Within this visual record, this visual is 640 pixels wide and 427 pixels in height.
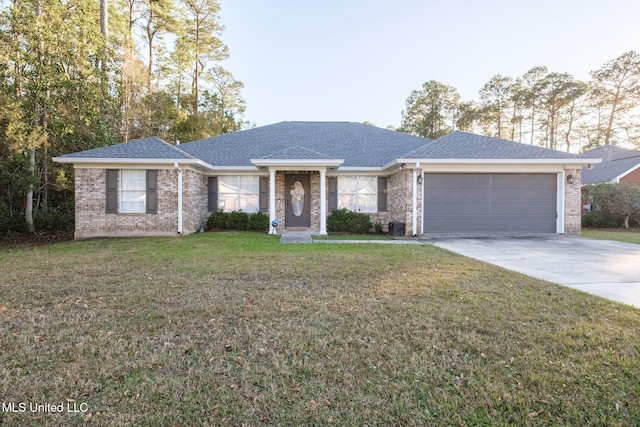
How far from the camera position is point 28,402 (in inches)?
85.3

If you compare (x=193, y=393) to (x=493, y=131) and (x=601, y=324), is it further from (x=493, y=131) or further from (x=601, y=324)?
(x=493, y=131)

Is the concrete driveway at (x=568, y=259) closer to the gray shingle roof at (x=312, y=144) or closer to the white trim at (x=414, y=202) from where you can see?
the white trim at (x=414, y=202)

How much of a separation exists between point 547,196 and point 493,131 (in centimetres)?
2087

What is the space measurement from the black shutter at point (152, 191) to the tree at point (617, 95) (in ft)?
106

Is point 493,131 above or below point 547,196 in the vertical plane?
above

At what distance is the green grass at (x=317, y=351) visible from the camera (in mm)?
2111

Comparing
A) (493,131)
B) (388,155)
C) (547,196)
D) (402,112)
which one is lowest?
(547,196)

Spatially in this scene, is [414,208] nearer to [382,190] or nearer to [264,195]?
[382,190]

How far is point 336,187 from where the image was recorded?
44.1 feet

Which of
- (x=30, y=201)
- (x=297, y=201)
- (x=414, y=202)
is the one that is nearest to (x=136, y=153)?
(x=30, y=201)

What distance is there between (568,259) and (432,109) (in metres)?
27.4

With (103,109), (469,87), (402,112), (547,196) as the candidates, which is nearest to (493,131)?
(469,87)

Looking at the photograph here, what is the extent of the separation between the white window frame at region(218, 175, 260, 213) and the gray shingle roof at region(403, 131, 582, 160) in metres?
6.29

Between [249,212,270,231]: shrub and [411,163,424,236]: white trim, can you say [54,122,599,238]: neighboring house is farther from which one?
[249,212,270,231]: shrub
